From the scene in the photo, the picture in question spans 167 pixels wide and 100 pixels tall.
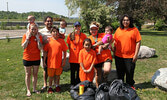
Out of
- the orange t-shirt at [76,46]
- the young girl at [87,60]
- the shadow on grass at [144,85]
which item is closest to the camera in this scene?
the young girl at [87,60]

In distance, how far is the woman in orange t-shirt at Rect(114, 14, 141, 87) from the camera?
409cm

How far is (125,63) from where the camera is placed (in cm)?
431

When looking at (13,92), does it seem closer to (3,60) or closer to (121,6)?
(3,60)

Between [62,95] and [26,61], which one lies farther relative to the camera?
[62,95]

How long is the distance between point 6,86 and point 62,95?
6.48 ft

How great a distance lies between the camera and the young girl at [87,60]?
3.98m

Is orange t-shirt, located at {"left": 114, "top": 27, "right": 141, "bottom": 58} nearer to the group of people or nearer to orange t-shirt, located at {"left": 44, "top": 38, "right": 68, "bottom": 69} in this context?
the group of people

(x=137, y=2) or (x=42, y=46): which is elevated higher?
(x=137, y=2)

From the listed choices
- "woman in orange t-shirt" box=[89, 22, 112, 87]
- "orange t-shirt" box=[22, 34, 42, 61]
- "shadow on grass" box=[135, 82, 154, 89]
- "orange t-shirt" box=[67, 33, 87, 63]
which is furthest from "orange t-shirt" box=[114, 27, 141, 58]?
"orange t-shirt" box=[22, 34, 42, 61]

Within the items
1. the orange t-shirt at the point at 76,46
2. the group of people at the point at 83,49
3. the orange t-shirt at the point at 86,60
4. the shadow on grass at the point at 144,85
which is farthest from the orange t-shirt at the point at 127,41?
the shadow on grass at the point at 144,85

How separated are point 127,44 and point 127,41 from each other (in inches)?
3.2

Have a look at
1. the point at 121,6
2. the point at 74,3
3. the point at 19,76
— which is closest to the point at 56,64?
the point at 19,76

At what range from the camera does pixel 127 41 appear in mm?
4090

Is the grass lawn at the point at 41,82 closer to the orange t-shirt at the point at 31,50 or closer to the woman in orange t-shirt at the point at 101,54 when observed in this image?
the orange t-shirt at the point at 31,50
